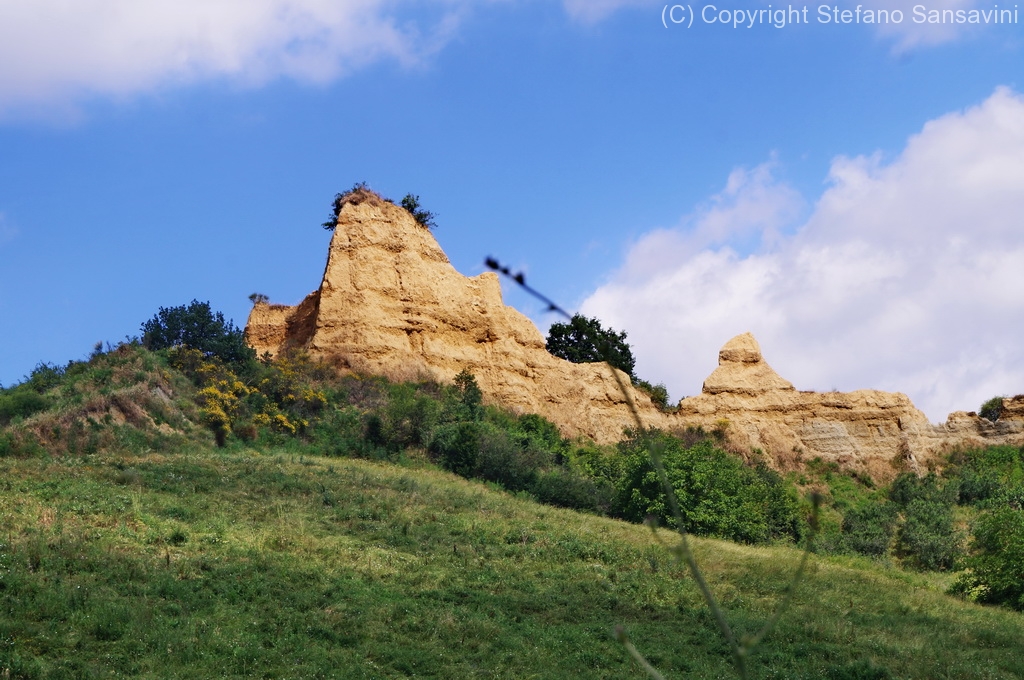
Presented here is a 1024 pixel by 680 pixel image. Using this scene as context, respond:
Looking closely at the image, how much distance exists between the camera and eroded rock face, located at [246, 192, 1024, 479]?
161ft

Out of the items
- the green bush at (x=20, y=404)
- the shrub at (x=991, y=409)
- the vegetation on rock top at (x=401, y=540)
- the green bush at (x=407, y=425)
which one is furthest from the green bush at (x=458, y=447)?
the shrub at (x=991, y=409)

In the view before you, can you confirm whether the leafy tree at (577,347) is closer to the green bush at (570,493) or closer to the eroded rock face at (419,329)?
the eroded rock face at (419,329)

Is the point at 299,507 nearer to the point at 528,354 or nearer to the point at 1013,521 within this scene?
the point at 1013,521

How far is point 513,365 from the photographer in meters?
50.8

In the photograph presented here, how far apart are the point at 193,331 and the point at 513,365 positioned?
15574 mm

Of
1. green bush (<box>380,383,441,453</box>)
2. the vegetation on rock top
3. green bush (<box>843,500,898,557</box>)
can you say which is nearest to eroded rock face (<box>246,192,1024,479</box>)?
the vegetation on rock top

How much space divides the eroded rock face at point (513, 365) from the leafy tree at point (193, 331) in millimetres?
4237

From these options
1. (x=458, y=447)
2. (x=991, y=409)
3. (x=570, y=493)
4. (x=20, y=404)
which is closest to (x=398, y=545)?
(x=570, y=493)

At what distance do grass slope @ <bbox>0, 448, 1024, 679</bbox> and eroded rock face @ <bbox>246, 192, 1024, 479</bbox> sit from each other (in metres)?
17.9

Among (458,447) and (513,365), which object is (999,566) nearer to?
(458,447)

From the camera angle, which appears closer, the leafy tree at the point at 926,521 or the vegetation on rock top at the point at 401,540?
the vegetation on rock top at the point at 401,540

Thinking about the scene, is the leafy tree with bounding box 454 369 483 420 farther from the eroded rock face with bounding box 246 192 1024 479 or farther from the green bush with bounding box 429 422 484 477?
the green bush with bounding box 429 422 484 477

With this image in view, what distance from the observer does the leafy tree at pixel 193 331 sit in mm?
45250

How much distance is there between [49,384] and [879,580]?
31.2 meters
